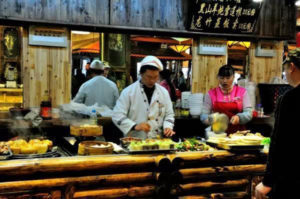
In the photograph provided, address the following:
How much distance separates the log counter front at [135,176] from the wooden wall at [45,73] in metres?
3.23

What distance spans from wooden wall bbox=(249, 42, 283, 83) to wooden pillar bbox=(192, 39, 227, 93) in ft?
2.78

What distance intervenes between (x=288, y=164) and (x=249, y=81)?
511 centimetres

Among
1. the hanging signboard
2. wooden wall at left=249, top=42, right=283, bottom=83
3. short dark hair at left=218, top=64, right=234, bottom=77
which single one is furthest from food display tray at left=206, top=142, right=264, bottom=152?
wooden wall at left=249, top=42, right=283, bottom=83

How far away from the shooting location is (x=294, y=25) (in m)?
7.80

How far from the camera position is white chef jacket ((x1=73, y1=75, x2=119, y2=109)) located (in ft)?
21.7

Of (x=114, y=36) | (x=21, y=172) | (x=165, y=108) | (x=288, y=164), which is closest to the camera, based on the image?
(x=288, y=164)

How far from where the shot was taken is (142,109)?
4.74 m

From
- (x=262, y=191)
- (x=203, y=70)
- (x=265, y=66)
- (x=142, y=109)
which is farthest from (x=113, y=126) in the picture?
(x=265, y=66)

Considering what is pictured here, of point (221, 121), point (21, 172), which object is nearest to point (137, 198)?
point (21, 172)

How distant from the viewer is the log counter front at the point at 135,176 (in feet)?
10.2

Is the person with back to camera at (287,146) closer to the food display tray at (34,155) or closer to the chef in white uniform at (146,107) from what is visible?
the chef in white uniform at (146,107)

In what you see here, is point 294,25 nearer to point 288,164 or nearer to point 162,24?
point 162,24

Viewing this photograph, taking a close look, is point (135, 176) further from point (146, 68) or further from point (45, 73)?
point (45, 73)

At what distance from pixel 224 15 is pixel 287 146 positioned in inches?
189
